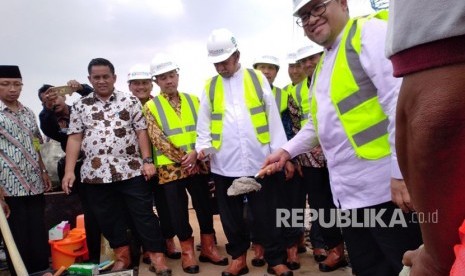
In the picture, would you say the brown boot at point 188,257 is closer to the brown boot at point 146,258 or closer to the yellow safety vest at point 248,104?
the brown boot at point 146,258

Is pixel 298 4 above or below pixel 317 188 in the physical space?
above

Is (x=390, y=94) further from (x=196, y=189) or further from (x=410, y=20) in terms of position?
(x=196, y=189)

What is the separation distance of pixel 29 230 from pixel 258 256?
231 centimetres

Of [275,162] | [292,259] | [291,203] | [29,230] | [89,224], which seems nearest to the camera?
[275,162]

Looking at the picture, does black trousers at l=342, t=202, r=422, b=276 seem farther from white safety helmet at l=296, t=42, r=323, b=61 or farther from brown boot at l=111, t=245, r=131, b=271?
A: brown boot at l=111, t=245, r=131, b=271

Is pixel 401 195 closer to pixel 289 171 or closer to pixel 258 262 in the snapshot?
pixel 289 171

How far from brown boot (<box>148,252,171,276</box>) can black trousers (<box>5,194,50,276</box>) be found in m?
1.10

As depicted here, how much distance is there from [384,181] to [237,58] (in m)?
2.14

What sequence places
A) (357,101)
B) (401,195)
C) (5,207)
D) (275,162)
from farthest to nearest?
(5,207)
(275,162)
(357,101)
(401,195)

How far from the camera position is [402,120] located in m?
0.86

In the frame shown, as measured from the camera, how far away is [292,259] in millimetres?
3930

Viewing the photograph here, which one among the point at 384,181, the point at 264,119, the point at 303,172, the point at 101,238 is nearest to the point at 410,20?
the point at 384,181

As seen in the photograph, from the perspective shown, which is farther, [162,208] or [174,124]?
[162,208]


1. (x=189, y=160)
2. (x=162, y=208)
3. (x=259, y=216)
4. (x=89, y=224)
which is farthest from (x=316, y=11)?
(x=89, y=224)
